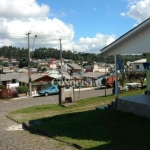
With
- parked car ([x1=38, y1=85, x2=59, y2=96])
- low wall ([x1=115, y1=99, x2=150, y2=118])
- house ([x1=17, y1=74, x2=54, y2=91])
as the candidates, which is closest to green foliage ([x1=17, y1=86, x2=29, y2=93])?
house ([x1=17, y1=74, x2=54, y2=91])

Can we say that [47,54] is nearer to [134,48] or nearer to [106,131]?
[134,48]

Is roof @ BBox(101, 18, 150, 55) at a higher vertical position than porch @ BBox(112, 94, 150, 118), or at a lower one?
higher

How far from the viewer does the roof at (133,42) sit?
1004 cm

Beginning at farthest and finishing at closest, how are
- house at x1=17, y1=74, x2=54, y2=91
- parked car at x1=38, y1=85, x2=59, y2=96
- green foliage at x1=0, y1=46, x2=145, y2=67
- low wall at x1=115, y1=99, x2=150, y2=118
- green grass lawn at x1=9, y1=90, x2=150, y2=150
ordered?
1. green foliage at x1=0, y1=46, x2=145, y2=67
2. house at x1=17, y1=74, x2=54, y2=91
3. parked car at x1=38, y1=85, x2=59, y2=96
4. low wall at x1=115, y1=99, x2=150, y2=118
5. green grass lawn at x1=9, y1=90, x2=150, y2=150

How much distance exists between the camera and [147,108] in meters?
9.95

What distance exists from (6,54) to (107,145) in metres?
180

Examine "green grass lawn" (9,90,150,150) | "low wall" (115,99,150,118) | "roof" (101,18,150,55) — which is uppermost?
"roof" (101,18,150,55)

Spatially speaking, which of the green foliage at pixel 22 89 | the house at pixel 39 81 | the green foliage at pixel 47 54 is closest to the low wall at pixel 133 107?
the green foliage at pixel 22 89

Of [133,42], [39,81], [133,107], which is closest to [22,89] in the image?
[39,81]

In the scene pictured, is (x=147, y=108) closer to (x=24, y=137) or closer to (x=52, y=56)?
(x=24, y=137)

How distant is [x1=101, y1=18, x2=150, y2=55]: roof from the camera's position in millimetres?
10039

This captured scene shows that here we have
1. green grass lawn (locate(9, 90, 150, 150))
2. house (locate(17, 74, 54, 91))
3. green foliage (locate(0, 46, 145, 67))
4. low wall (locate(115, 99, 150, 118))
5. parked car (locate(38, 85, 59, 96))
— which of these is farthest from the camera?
green foliage (locate(0, 46, 145, 67))

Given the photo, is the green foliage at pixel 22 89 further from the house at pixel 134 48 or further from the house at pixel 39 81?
the house at pixel 134 48

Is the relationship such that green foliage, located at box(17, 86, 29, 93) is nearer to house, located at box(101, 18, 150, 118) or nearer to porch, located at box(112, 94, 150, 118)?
house, located at box(101, 18, 150, 118)
